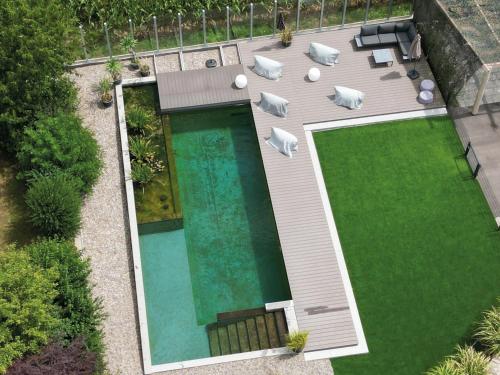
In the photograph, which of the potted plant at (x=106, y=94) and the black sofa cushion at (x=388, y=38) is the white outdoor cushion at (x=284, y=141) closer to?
the black sofa cushion at (x=388, y=38)

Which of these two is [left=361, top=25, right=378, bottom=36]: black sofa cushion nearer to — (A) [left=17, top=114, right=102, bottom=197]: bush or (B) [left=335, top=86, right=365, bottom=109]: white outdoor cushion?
(B) [left=335, top=86, right=365, bottom=109]: white outdoor cushion

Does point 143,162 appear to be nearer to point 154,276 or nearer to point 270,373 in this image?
point 154,276

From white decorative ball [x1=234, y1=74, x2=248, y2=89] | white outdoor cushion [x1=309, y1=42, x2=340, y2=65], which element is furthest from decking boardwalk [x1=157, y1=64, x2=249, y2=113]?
white outdoor cushion [x1=309, y1=42, x2=340, y2=65]

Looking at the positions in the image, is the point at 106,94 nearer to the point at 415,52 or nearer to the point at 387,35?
the point at 387,35

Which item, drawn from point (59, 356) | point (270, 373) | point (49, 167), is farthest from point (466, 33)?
point (59, 356)

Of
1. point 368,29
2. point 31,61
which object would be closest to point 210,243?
point 31,61

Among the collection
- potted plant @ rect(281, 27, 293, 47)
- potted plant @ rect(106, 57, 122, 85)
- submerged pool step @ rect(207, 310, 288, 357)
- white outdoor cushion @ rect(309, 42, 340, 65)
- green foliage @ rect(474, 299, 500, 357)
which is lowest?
green foliage @ rect(474, 299, 500, 357)
